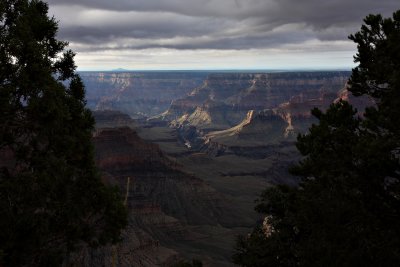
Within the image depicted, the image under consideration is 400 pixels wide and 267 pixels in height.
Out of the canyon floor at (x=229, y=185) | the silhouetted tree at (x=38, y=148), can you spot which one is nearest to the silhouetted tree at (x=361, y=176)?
the silhouetted tree at (x=38, y=148)

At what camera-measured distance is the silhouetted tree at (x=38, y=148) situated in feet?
53.0

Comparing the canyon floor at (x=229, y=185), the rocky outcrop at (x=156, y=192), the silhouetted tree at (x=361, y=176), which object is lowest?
the canyon floor at (x=229, y=185)

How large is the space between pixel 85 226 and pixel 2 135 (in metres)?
5.35

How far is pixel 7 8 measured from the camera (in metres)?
17.3

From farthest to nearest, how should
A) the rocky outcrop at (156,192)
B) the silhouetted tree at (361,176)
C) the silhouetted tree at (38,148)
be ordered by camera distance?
the rocky outcrop at (156,192), the silhouetted tree at (361,176), the silhouetted tree at (38,148)

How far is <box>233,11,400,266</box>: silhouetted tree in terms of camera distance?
1689 centimetres

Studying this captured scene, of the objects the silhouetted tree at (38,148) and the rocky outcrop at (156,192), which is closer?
the silhouetted tree at (38,148)

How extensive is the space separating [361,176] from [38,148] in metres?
13.9

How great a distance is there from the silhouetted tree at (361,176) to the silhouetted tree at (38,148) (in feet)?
31.9

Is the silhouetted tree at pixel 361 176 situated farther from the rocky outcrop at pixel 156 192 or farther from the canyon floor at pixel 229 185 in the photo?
the rocky outcrop at pixel 156 192

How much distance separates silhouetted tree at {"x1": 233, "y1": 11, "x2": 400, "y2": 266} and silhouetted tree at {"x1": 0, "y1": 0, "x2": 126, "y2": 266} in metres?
9.74

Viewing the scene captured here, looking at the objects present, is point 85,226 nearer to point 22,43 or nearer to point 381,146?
point 22,43

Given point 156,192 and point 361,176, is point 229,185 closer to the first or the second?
point 156,192

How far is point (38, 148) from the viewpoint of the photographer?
17953 mm
